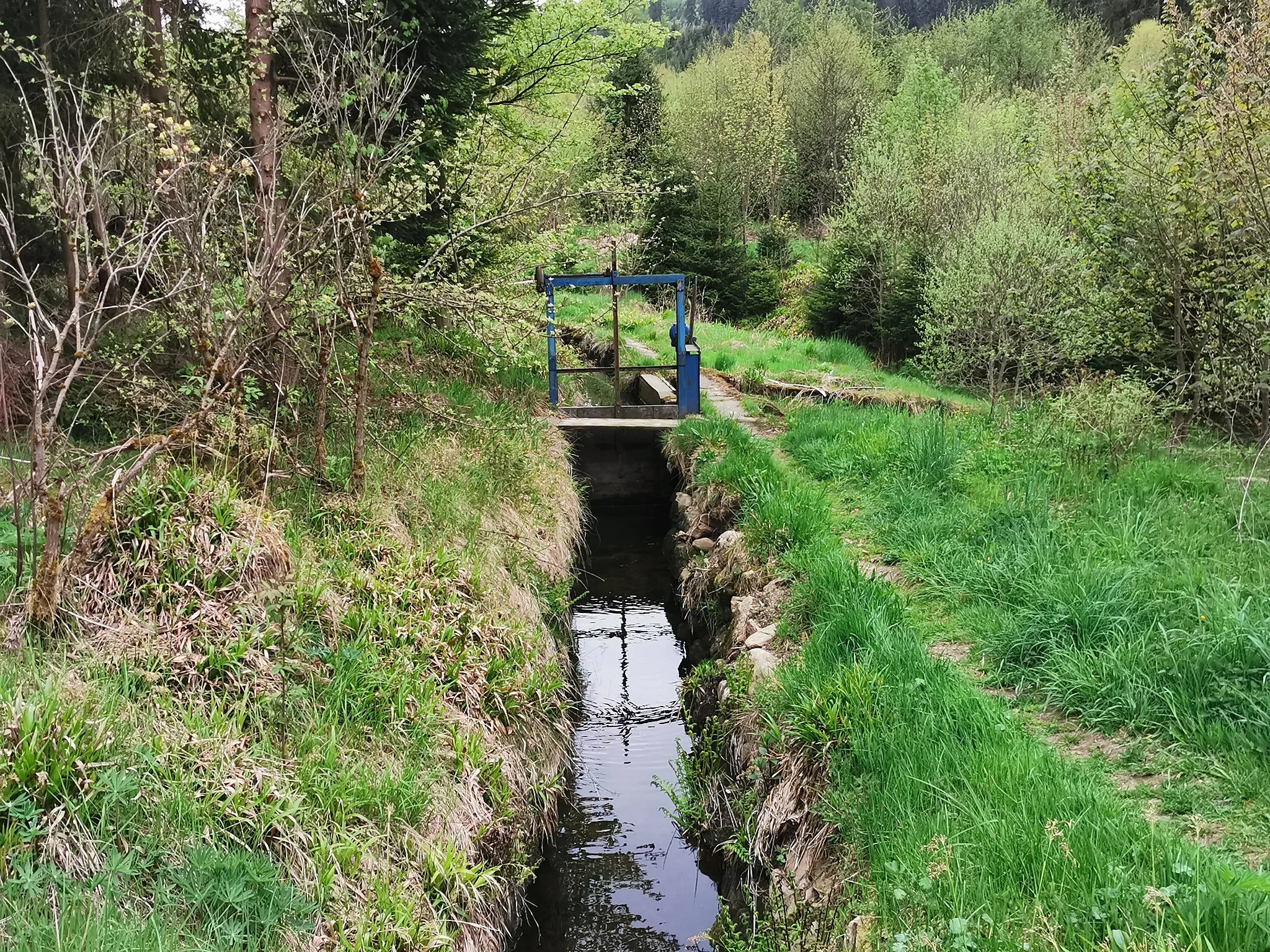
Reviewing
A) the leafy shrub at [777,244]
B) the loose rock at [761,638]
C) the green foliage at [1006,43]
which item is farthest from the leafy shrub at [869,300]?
the green foliage at [1006,43]

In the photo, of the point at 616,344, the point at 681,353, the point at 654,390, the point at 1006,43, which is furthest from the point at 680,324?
the point at 1006,43

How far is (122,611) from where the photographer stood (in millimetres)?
3693

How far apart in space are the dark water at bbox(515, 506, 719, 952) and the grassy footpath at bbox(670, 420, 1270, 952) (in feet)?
2.47

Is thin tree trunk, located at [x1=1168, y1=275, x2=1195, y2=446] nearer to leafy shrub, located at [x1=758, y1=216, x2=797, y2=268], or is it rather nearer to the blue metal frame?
the blue metal frame

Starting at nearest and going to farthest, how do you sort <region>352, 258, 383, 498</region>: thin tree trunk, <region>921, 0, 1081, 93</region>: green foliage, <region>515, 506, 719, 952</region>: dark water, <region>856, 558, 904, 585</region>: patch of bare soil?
<region>515, 506, 719, 952</region>: dark water, <region>352, 258, 383, 498</region>: thin tree trunk, <region>856, 558, 904, 585</region>: patch of bare soil, <region>921, 0, 1081, 93</region>: green foliage

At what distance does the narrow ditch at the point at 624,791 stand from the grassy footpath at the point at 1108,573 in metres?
2.16

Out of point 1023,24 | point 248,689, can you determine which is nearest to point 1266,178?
point 248,689

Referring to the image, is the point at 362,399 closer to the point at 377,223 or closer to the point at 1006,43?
the point at 377,223

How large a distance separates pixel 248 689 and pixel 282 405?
2.57 meters

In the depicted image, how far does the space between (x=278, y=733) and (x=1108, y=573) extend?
443 centimetres

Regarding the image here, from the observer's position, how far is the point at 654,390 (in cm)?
1308

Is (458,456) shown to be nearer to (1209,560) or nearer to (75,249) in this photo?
(75,249)

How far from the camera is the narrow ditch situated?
4.40m

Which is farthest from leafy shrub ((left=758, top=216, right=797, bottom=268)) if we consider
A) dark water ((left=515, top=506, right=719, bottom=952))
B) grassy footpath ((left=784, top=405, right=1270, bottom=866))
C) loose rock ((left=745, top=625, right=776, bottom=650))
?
loose rock ((left=745, top=625, right=776, bottom=650))
